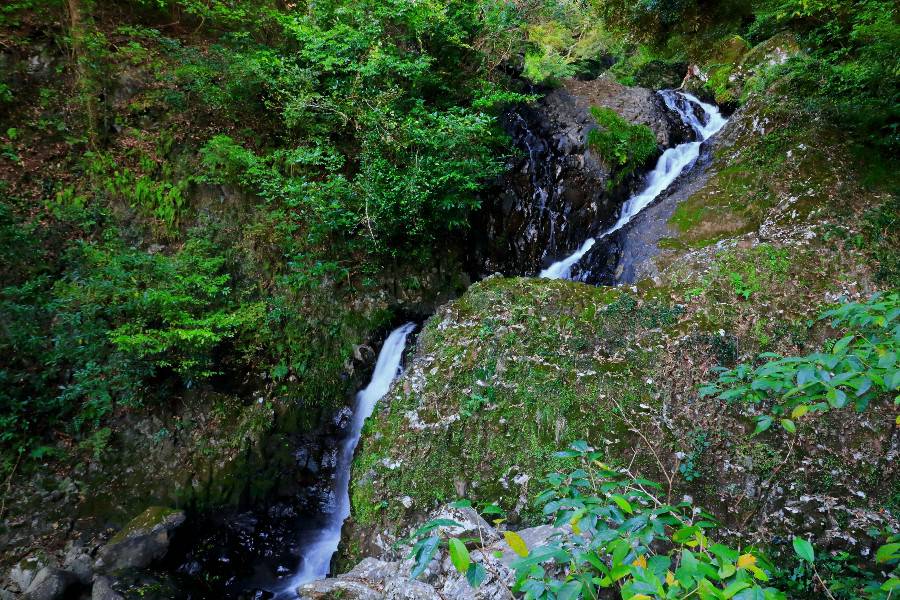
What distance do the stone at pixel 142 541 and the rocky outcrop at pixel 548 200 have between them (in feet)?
21.0

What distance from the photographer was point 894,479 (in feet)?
12.7

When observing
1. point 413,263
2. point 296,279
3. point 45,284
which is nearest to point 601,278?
point 413,263

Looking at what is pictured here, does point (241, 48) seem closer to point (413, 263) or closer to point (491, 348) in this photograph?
point (413, 263)

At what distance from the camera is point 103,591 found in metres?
4.52

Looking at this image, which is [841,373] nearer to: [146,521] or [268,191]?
[268,191]

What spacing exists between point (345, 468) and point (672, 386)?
15.9 ft

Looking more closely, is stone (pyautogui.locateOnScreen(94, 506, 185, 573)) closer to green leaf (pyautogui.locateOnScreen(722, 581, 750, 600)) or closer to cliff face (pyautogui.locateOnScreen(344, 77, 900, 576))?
cliff face (pyautogui.locateOnScreen(344, 77, 900, 576))

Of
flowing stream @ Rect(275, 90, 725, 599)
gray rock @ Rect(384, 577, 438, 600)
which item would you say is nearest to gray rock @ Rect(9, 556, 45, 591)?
flowing stream @ Rect(275, 90, 725, 599)

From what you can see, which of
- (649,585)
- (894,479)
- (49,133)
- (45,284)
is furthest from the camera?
(49,133)

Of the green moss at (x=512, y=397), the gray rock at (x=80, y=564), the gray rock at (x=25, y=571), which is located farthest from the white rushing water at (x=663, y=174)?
the gray rock at (x=25, y=571)

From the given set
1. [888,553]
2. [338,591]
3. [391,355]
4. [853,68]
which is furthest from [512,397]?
[853,68]

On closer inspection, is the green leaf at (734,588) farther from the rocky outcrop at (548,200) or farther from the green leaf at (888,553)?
the rocky outcrop at (548,200)

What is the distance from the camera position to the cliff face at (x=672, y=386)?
3.96 metres

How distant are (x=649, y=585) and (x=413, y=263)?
22.8 ft
